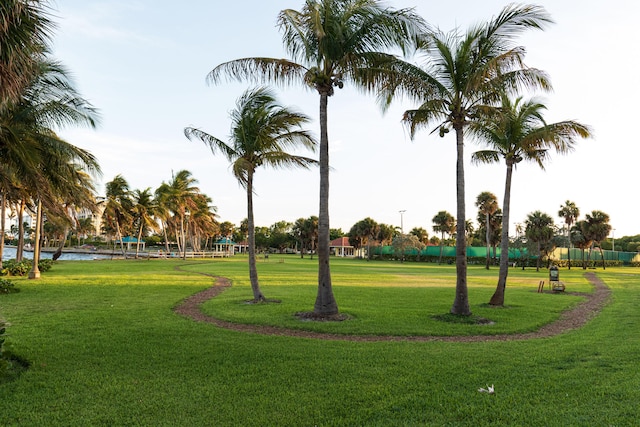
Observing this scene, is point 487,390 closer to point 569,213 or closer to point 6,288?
point 6,288

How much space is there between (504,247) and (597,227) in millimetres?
43708

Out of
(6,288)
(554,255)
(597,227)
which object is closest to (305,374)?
(6,288)

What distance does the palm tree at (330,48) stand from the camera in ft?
36.5

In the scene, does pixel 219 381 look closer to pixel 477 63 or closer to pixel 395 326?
pixel 395 326

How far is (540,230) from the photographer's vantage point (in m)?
45.7

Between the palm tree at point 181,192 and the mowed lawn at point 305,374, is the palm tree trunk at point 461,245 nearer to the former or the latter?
the mowed lawn at point 305,374

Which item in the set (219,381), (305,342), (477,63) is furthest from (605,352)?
(477,63)

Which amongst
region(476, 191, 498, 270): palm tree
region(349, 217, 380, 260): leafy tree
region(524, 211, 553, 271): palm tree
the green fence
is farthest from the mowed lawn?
region(349, 217, 380, 260): leafy tree

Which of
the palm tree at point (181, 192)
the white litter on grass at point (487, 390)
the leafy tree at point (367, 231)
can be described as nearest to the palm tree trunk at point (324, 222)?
the white litter on grass at point (487, 390)

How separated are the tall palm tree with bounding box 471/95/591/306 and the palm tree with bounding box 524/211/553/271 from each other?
32.9 m

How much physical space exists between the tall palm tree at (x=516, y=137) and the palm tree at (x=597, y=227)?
41.8m

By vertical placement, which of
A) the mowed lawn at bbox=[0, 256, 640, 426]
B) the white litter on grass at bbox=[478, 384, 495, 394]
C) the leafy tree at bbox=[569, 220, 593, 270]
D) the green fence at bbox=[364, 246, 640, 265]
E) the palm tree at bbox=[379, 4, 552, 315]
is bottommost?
the mowed lawn at bbox=[0, 256, 640, 426]

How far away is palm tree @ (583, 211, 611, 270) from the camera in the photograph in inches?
1987

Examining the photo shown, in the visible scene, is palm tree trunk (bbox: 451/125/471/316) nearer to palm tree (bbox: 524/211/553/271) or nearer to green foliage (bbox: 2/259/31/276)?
green foliage (bbox: 2/259/31/276)
